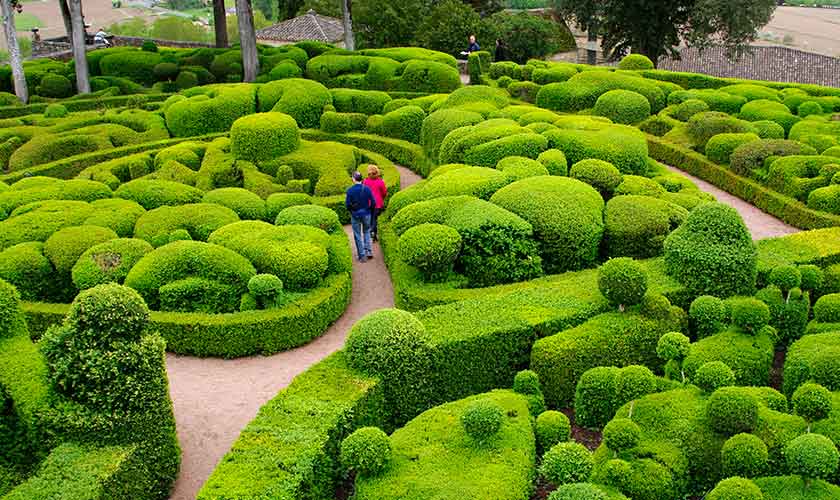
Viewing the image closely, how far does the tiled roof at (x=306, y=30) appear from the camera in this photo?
163 ft

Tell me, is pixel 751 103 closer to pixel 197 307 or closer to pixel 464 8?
pixel 197 307

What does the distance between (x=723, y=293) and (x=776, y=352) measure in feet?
3.95

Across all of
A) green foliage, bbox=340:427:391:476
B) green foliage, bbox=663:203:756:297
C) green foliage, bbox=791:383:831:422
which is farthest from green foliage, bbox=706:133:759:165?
green foliage, bbox=340:427:391:476

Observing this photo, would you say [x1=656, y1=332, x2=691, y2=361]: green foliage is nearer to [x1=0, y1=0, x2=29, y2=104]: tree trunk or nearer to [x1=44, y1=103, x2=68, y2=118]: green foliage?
[x1=44, y1=103, x2=68, y2=118]: green foliage

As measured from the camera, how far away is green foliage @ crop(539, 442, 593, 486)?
8391 mm

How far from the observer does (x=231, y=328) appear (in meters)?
12.5

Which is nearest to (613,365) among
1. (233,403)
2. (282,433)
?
(282,433)

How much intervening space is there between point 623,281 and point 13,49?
82.4 feet

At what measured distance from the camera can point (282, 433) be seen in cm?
925

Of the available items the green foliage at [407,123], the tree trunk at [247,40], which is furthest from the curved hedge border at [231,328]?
the tree trunk at [247,40]

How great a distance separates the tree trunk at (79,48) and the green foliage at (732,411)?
2642 centimetres

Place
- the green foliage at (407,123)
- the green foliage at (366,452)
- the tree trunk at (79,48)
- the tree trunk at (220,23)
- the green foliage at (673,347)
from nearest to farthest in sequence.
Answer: the green foliage at (366,452) < the green foliage at (673,347) < the green foliage at (407,123) < the tree trunk at (79,48) < the tree trunk at (220,23)

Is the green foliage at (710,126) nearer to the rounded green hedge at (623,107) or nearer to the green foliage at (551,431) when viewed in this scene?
the rounded green hedge at (623,107)

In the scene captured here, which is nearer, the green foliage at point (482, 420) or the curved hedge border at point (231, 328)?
the green foliage at point (482, 420)
